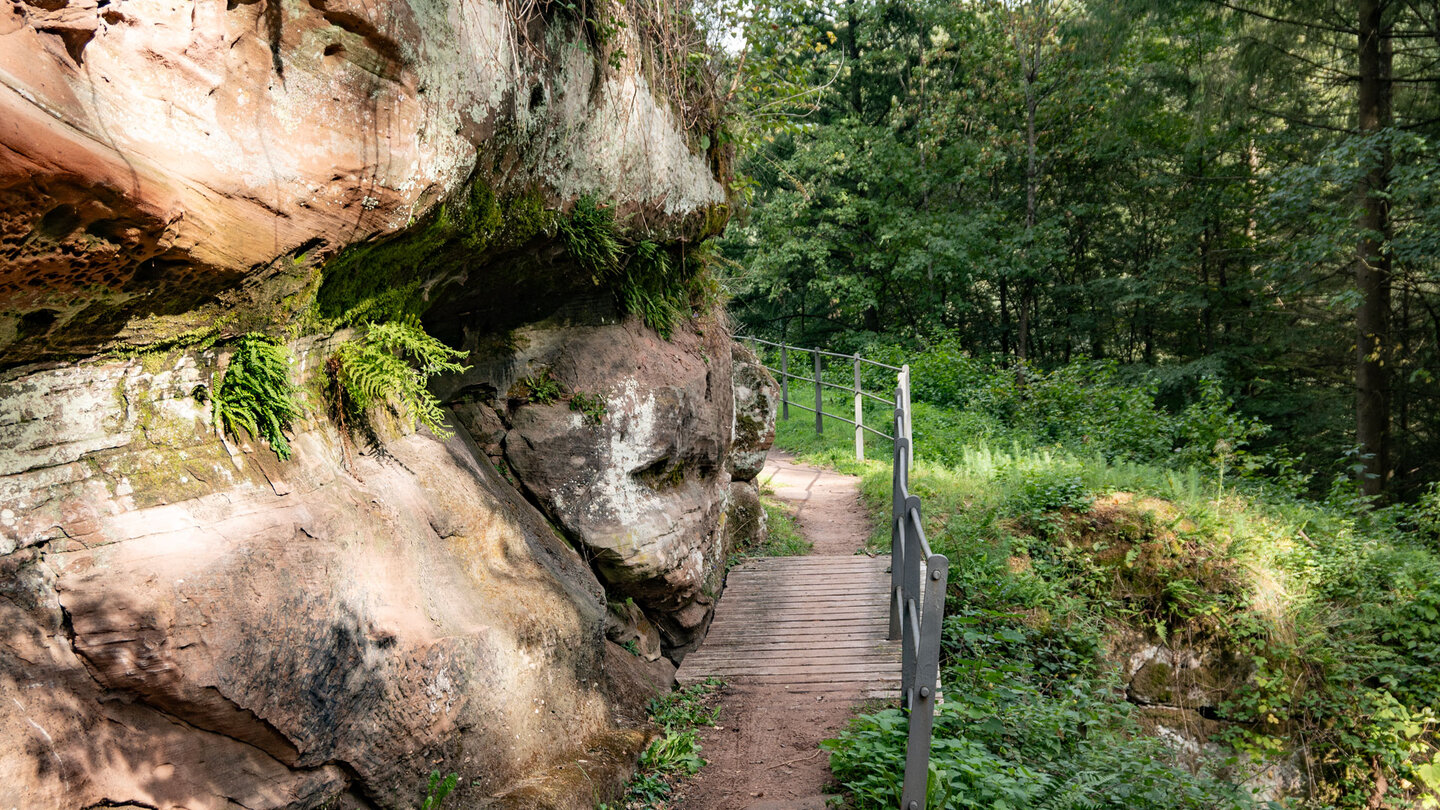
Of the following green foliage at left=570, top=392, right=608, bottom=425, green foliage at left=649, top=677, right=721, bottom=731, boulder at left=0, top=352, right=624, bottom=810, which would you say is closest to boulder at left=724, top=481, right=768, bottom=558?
green foliage at left=649, top=677, right=721, bottom=731

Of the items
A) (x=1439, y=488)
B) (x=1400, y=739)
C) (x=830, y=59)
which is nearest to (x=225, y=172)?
(x=1400, y=739)

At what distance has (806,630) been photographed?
22.2 feet

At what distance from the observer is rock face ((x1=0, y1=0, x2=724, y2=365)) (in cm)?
230

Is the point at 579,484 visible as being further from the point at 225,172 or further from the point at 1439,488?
the point at 1439,488

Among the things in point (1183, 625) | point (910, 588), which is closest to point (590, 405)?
point (910, 588)

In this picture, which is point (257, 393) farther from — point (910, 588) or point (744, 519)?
point (744, 519)

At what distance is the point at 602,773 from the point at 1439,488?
10752mm

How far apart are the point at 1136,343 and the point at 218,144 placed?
23613 millimetres

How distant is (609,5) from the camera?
499 centimetres

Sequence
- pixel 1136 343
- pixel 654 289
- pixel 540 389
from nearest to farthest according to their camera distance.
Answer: pixel 540 389 → pixel 654 289 → pixel 1136 343

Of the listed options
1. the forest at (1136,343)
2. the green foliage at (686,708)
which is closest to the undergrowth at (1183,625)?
the forest at (1136,343)

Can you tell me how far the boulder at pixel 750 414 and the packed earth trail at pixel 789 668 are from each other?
128cm

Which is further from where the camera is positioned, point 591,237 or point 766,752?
point 591,237

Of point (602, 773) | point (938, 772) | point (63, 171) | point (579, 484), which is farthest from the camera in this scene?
point (579, 484)
